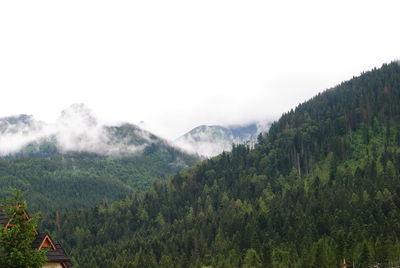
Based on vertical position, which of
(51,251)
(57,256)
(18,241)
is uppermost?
(18,241)

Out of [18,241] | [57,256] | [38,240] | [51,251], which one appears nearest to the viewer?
[18,241]

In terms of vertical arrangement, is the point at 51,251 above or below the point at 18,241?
below

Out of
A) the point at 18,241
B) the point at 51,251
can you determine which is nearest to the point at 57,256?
the point at 51,251

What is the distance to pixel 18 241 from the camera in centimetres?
3769

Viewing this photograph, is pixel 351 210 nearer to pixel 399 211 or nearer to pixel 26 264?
pixel 399 211

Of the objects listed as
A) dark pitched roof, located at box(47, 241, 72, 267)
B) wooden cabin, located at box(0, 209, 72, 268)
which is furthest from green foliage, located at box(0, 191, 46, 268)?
dark pitched roof, located at box(47, 241, 72, 267)

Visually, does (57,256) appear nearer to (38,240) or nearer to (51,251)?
(51,251)

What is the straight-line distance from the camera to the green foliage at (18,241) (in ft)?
122

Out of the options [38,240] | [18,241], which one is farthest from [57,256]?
[18,241]

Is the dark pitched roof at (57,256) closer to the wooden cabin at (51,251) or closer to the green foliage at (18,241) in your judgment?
the wooden cabin at (51,251)

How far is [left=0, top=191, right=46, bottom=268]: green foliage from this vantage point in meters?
37.1

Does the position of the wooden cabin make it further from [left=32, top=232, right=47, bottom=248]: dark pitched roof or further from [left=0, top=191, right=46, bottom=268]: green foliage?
[left=0, top=191, right=46, bottom=268]: green foliage

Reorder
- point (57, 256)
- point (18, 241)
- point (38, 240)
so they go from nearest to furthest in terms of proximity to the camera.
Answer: point (18, 241) → point (38, 240) → point (57, 256)

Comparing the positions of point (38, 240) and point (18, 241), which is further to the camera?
point (38, 240)
